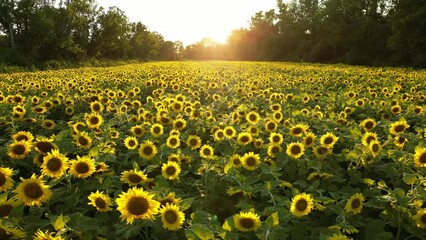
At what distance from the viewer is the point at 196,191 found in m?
3.31

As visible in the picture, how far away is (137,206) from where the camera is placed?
212cm

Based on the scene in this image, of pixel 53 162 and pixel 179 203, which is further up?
pixel 53 162

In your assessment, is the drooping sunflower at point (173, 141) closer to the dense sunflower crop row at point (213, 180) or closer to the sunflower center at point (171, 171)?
the dense sunflower crop row at point (213, 180)

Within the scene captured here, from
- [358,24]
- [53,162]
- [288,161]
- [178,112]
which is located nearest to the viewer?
[53,162]

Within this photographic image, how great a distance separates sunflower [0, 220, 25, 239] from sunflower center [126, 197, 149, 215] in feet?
1.89

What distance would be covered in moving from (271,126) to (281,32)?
6529 centimetres

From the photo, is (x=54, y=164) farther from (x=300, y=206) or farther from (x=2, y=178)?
(x=300, y=206)

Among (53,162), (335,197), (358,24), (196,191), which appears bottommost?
(196,191)

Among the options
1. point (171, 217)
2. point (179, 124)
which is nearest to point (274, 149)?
point (179, 124)

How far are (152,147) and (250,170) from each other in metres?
1.02

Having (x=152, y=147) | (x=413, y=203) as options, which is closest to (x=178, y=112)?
(x=152, y=147)

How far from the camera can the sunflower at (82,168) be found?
2.75 m

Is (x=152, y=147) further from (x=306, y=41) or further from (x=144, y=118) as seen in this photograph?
(x=306, y=41)

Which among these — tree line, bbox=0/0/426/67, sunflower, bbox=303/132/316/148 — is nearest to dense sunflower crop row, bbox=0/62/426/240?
sunflower, bbox=303/132/316/148
